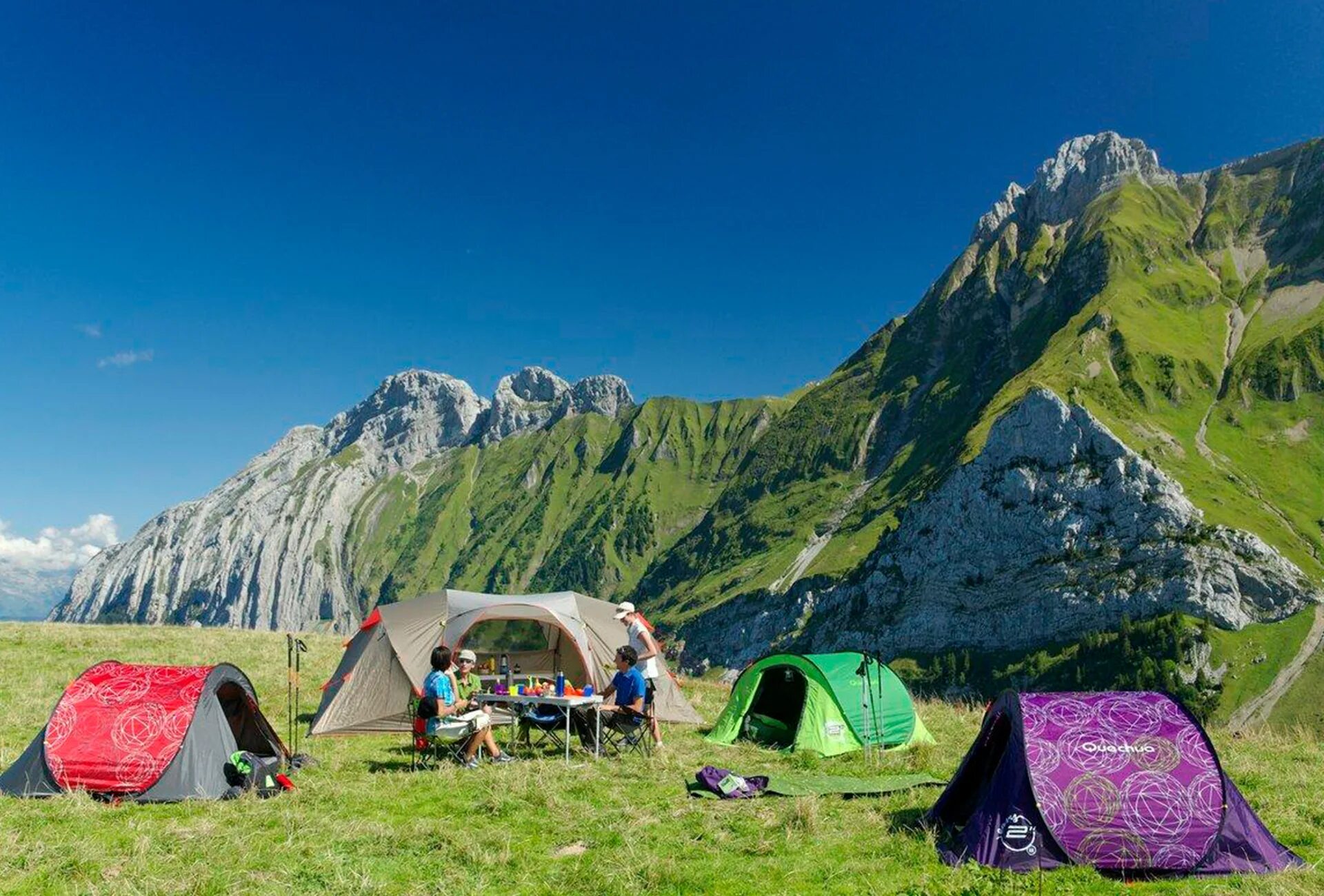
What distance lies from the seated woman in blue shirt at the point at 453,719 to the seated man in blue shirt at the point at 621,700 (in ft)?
6.03

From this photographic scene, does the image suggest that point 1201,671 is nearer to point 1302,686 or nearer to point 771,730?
point 1302,686

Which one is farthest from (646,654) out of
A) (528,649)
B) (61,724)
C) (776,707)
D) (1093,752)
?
(61,724)

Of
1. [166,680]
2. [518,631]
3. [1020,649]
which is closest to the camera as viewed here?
[166,680]

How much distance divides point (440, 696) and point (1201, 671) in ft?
564

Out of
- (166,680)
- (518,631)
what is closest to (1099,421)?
(518,631)

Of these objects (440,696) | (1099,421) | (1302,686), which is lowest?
(1302,686)

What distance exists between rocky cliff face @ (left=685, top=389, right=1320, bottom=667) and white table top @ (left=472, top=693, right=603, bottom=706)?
565ft

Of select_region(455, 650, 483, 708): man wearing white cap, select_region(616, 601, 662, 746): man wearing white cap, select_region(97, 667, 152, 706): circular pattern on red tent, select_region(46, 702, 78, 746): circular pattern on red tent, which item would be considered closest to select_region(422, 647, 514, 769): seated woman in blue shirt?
select_region(455, 650, 483, 708): man wearing white cap

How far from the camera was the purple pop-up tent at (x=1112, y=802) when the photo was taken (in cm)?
931

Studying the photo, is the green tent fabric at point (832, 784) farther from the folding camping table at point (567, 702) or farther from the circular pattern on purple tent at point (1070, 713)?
the circular pattern on purple tent at point (1070, 713)

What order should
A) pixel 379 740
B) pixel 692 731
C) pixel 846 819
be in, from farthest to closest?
pixel 692 731 < pixel 379 740 < pixel 846 819

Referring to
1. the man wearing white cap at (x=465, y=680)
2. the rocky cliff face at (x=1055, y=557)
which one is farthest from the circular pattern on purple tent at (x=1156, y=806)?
the rocky cliff face at (x=1055, y=557)

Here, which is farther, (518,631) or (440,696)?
(518,631)

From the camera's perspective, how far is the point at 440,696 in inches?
612
